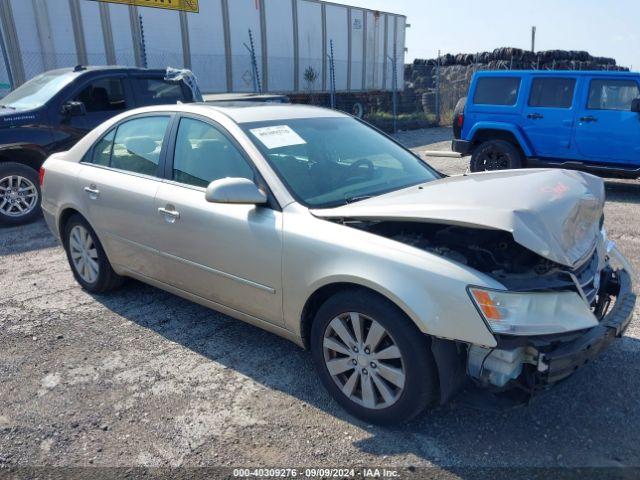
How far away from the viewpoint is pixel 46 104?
7.14 m

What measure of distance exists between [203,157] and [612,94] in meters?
6.94

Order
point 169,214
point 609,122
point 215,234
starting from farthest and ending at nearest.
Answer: point 609,122
point 169,214
point 215,234

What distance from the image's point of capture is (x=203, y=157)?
11.9 ft

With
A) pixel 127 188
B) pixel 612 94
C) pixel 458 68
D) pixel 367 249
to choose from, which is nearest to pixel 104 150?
pixel 127 188

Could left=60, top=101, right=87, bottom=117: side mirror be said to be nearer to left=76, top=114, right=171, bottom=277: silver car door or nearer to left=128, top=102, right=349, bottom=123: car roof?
left=76, top=114, right=171, bottom=277: silver car door

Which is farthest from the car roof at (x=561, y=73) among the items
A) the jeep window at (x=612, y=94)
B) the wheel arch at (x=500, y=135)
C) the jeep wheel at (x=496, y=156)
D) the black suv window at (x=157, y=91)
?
the black suv window at (x=157, y=91)

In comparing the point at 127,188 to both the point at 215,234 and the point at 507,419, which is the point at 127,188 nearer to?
the point at 215,234

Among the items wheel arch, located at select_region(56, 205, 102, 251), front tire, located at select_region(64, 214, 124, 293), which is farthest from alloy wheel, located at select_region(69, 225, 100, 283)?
wheel arch, located at select_region(56, 205, 102, 251)

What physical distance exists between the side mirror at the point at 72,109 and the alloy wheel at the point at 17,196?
1020 millimetres

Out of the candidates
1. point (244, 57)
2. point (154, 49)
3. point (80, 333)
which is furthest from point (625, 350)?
point (244, 57)

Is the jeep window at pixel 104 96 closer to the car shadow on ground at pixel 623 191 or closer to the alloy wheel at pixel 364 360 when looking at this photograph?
the alloy wheel at pixel 364 360

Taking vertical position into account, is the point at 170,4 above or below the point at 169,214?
above

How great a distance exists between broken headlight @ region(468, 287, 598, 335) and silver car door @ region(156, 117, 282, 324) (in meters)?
1.17

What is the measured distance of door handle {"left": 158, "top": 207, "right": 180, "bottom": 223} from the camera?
3569 mm
